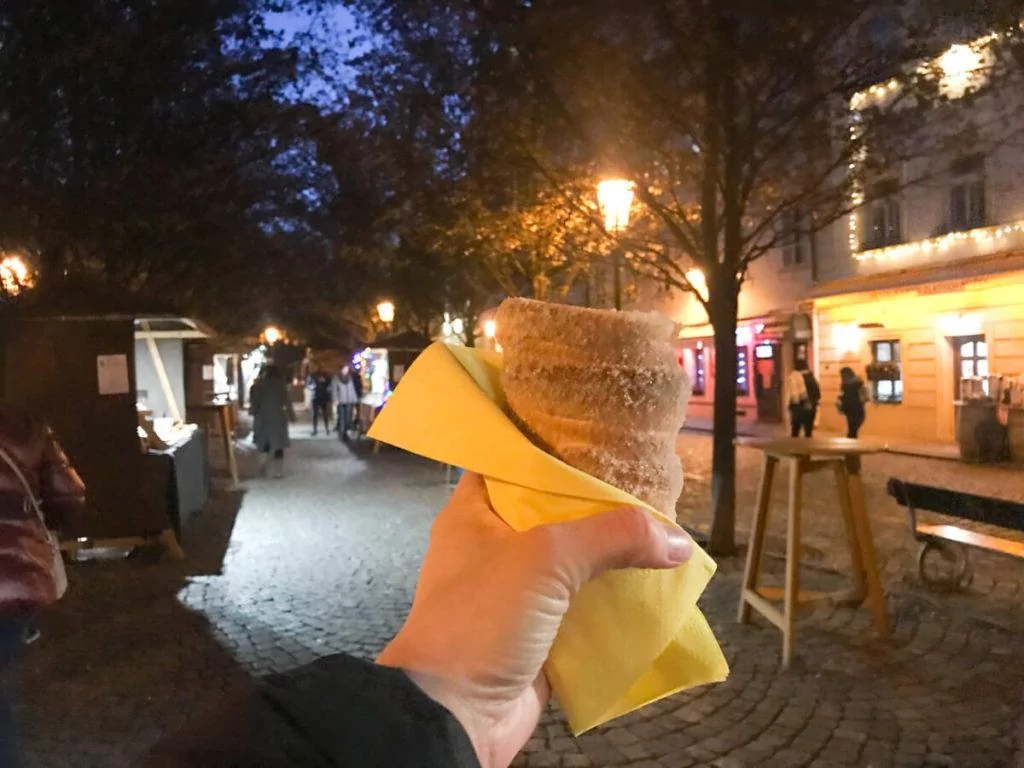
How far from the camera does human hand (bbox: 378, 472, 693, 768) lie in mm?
1146

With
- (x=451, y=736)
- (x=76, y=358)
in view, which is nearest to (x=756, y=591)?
(x=451, y=736)

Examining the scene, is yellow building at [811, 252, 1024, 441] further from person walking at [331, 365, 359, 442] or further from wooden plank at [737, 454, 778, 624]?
wooden plank at [737, 454, 778, 624]

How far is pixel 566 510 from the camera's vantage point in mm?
1201

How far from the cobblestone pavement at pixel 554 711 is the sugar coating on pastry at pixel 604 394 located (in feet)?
6.17

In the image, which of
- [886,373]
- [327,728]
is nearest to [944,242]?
[886,373]

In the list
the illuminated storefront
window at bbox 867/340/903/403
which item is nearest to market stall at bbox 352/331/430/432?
the illuminated storefront

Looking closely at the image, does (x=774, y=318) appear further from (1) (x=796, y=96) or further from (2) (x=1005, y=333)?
(1) (x=796, y=96)

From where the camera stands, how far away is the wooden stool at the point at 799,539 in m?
5.49

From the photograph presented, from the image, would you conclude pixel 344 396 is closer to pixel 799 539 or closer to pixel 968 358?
pixel 968 358

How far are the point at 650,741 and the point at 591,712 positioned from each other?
365 cm

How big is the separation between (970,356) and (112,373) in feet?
57.6

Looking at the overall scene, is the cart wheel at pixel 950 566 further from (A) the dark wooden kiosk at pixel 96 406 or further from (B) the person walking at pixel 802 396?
(B) the person walking at pixel 802 396

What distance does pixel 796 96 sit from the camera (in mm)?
8812

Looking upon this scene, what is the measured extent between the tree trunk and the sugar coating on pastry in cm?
719
